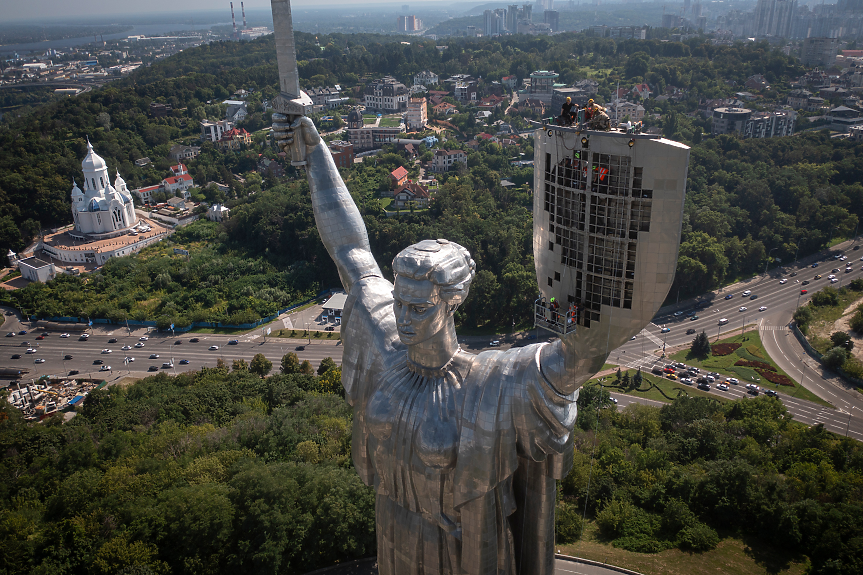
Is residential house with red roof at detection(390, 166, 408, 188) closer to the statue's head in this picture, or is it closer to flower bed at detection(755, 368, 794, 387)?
flower bed at detection(755, 368, 794, 387)

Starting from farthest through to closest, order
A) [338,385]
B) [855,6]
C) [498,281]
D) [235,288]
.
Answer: [855,6] < [235,288] < [498,281] < [338,385]

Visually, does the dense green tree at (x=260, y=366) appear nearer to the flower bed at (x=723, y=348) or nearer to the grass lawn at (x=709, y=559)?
the grass lawn at (x=709, y=559)

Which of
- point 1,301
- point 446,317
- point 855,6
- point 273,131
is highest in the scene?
point 855,6

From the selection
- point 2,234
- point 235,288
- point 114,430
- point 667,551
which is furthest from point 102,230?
point 667,551

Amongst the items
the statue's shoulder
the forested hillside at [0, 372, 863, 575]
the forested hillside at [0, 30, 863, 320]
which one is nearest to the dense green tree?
the forested hillside at [0, 372, 863, 575]

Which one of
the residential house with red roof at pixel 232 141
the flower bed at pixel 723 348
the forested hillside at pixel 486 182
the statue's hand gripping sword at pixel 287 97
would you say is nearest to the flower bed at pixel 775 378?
the flower bed at pixel 723 348

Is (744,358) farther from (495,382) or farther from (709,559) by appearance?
(495,382)

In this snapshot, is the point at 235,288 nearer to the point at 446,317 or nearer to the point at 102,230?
the point at 102,230
